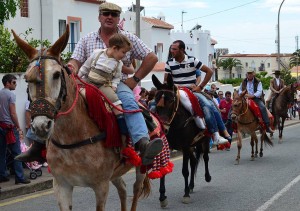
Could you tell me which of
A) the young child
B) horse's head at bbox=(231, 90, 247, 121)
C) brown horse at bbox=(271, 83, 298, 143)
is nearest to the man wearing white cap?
the young child

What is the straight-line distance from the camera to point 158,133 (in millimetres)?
6820

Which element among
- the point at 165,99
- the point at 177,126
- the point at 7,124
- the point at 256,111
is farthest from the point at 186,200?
the point at 256,111

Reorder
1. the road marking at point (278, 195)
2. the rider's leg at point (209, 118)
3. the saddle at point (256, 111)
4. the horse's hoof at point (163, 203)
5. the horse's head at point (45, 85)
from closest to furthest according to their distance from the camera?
the horse's head at point (45, 85)
the road marking at point (278, 195)
the horse's hoof at point (163, 203)
the rider's leg at point (209, 118)
the saddle at point (256, 111)

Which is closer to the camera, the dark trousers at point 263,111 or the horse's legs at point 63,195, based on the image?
the horse's legs at point 63,195

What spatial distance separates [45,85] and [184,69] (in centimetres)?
539

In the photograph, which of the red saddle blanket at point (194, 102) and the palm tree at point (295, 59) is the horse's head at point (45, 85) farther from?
the palm tree at point (295, 59)

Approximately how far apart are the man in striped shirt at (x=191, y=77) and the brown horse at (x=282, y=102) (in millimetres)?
11832

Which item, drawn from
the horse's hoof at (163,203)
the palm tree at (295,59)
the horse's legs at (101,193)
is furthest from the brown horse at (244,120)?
the palm tree at (295,59)

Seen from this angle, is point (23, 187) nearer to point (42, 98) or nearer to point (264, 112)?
point (42, 98)

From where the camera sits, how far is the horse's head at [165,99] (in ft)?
30.4

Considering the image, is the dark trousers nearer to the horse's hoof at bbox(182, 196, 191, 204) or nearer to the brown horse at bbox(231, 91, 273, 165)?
the brown horse at bbox(231, 91, 273, 165)

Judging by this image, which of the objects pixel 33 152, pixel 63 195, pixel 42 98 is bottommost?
pixel 63 195

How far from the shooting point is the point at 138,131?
5945 mm

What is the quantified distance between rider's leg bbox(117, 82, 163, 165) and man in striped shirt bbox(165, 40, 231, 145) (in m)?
3.77
